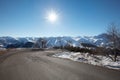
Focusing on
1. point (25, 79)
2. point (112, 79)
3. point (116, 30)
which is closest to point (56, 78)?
point (25, 79)

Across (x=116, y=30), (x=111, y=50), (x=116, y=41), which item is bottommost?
(x=111, y=50)

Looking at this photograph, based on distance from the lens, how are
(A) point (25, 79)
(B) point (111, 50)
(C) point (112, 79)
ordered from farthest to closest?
(B) point (111, 50) < (A) point (25, 79) < (C) point (112, 79)

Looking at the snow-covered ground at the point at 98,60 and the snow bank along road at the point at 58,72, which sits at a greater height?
the snow bank along road at the point at 58,72

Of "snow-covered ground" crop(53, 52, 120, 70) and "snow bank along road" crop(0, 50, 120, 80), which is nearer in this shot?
"snow bank along road" crop(0, 50, 120, 80)

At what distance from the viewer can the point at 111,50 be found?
20375mm

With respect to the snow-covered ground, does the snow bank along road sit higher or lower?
higher

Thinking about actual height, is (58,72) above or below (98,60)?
above

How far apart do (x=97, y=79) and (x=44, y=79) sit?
280cm

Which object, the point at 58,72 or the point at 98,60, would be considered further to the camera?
the point at 98,60

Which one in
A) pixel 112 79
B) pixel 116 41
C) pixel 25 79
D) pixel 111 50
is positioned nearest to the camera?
pixel 112 79

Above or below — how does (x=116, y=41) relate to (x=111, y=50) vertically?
above

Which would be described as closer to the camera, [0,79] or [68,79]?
[68,79]

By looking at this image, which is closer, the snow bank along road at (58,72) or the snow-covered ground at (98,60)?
the snow bank along road at (58,72)

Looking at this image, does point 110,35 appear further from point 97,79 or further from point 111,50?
point 97,79
